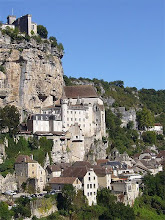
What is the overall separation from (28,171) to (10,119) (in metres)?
10.0

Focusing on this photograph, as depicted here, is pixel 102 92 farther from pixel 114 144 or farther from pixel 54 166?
pixel 54 166

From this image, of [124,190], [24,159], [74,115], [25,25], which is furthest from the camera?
[25,25]

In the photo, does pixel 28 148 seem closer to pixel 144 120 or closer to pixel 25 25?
pixel 25 25

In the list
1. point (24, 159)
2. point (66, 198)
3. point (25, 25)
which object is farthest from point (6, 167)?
point (25, 25)

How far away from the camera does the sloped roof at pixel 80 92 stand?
8506cm

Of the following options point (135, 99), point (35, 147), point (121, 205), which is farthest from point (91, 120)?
point (135, 99)

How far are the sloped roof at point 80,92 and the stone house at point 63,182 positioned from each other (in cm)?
2633

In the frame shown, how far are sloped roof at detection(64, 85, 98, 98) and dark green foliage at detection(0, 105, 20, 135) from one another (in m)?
19.4

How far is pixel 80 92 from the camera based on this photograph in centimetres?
8575

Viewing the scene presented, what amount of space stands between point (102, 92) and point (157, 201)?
50.6 meters

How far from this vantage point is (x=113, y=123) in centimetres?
9638

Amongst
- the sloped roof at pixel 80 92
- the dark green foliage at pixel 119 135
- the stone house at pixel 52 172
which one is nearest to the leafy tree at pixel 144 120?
the dark green foliage at pixel 119 135

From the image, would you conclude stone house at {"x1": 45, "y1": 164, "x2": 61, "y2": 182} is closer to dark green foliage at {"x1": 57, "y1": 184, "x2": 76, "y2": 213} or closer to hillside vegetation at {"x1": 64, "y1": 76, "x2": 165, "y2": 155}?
dark green foliage at {"x1": 57, "y1": 184, "x2": 76, "y2": 213}

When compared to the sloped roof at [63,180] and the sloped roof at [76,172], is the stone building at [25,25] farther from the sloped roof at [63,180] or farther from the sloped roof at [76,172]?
the sloped roof at [63,180]
